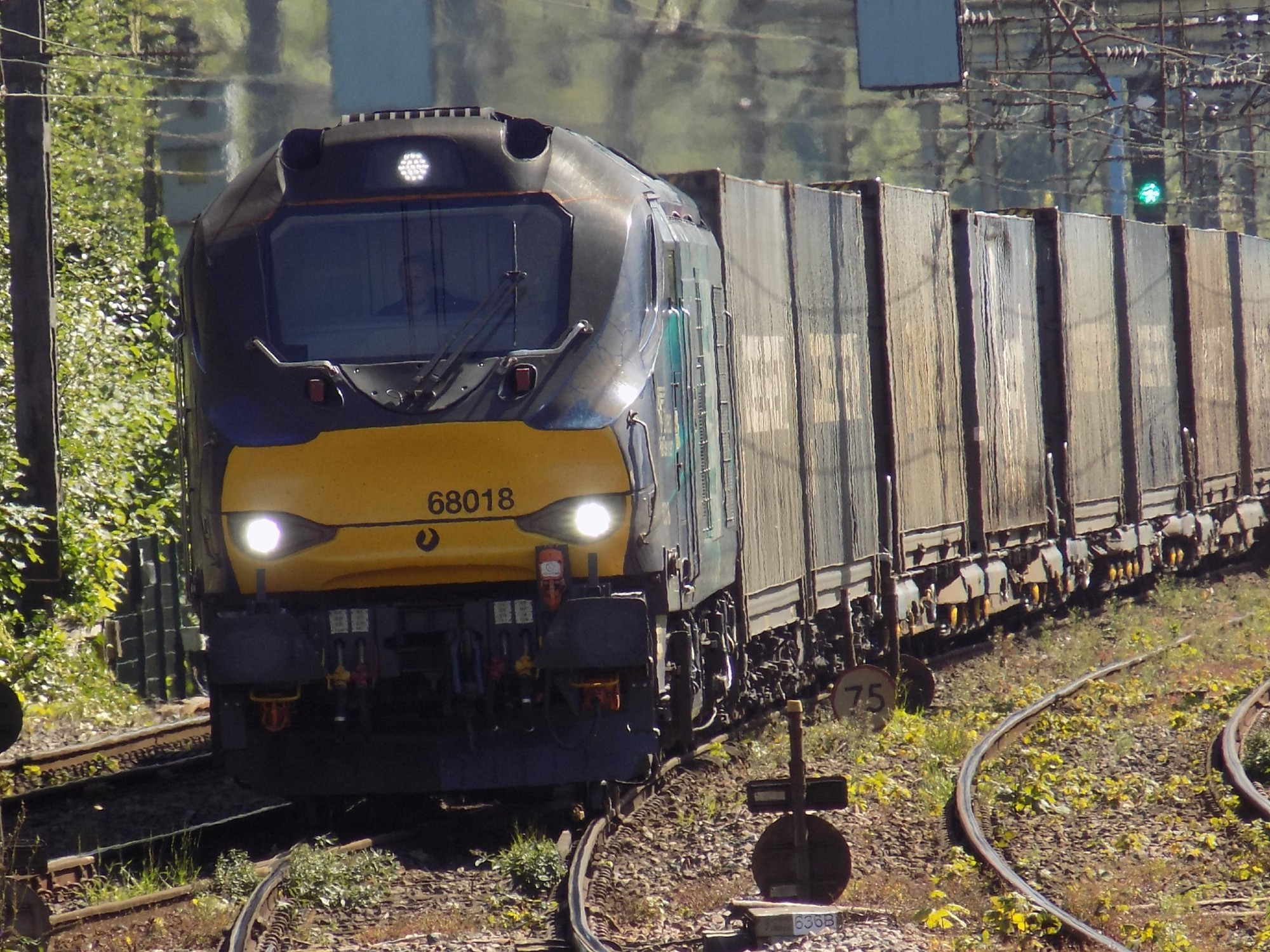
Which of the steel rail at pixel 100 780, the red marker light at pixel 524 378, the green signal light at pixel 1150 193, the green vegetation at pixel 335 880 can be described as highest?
the green signal light at pixel 1150 193

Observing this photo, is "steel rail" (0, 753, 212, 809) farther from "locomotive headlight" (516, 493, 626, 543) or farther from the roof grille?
the roof grille

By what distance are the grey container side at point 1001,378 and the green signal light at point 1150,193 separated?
792 centimetres

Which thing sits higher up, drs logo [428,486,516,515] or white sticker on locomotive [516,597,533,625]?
drs logo [428,486,516,515]

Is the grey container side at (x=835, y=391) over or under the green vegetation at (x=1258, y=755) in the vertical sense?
over

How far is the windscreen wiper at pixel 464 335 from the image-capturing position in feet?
26.9

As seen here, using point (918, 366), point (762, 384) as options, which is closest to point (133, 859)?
point (762, 384)

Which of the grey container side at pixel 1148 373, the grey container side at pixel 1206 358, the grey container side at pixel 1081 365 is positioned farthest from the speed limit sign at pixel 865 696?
the grey container side at pixel 1206 358

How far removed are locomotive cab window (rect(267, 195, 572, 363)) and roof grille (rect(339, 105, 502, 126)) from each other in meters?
0.50

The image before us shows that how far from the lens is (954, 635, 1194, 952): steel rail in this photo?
7.03 meters

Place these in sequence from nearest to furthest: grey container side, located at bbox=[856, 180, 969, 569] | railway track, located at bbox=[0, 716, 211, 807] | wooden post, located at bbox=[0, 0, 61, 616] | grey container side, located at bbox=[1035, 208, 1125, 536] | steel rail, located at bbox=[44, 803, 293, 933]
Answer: steel rail, located at bbox=[44, 803, 293, 933]
railway track, located at bbox=[0, 716, 211, 807]
wooden post, located at bbox=[0, 0, 61, 616]
grey container side, located at bbox=[856, 180, 969, 569]
grey container side, located at bbox=[1035, 208, 1125, 536]

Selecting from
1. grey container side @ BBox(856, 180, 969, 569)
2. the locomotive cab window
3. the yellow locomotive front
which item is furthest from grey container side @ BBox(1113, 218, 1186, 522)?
the locomotive cab window

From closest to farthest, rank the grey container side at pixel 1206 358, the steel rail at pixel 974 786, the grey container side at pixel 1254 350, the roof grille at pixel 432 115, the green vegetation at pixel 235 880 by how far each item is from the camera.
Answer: the steel rail at pixel 974 786
the green vegetation at pixel 235 880
the roof grille at pixel 432 115
the grey container side at pixel 1206 358
the grey container side at pixel 1254 350

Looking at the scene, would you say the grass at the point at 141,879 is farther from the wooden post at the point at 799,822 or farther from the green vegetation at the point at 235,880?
the wooden post at the point at 799,822

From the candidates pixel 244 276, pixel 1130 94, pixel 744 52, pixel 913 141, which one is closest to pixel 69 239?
pixel 244 276
